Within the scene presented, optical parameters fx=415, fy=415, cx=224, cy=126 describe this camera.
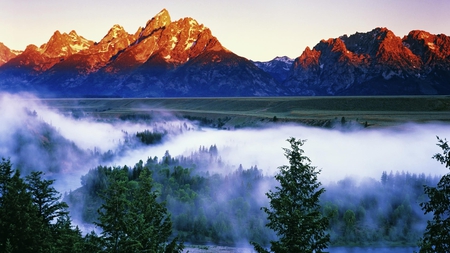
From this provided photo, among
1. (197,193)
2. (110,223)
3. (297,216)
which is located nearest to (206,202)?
(197,193)

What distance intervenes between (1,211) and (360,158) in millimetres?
107523

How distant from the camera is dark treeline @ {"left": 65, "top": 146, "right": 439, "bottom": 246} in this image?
71250 millimetres

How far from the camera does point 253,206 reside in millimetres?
81938

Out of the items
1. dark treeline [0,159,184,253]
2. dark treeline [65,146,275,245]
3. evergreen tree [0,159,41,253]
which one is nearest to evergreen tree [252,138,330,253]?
dark treeline [0,159,184,253]

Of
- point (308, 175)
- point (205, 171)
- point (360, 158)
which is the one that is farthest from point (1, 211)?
point (360, 158)

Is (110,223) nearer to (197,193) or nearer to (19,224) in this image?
(19,224)

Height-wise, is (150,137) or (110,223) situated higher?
(110,223)

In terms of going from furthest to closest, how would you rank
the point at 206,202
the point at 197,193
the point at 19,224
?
1. the point at 197,193
2. the point at 206,202
3. the point at 19,224

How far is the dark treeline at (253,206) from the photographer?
71250 mm

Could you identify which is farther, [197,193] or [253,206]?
[197,193]

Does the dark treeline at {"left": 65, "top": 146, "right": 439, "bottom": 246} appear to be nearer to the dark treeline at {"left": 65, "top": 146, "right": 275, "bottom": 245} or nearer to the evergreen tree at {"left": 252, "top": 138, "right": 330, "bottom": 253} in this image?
the dark treeline at {"left": 65, "top": 146, "right": 275, "bottom": 245}

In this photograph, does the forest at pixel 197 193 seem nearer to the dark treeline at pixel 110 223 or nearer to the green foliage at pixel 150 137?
the dark treeline at pixel 110 223

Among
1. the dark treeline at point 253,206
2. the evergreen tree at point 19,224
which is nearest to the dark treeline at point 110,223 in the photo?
the evergreen tree at point 19,224

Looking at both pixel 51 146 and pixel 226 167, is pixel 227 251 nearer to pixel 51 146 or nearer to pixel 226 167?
pixel 226 167
